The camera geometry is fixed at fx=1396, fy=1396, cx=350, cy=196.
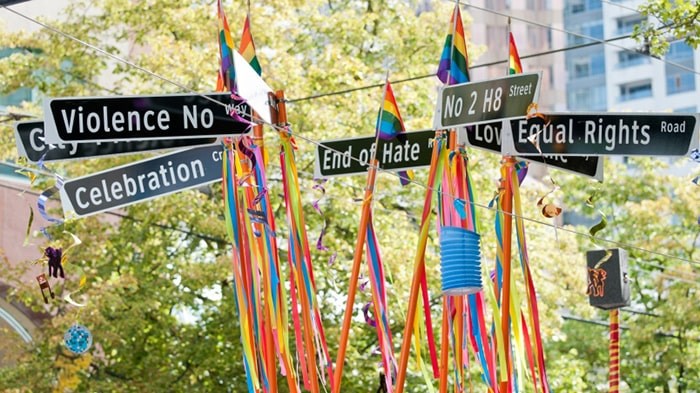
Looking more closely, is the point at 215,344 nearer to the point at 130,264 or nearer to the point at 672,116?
the point at 130,264

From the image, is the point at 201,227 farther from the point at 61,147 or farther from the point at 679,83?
the point at 679,83

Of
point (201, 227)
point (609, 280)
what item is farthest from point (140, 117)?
point (201, 227)

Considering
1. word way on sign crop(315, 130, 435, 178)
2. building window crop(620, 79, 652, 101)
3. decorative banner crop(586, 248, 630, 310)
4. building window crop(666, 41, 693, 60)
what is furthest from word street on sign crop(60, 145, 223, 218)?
building window crop(620, 79, 652, 101)

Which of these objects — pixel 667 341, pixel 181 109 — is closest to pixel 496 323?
pixel 181 109

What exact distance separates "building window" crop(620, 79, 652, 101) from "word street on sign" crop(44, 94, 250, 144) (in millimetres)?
60128

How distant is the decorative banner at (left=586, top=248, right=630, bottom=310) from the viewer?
8.48 m

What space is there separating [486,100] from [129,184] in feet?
6.50

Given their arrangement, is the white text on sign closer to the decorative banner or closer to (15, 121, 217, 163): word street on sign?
(15, 121, 217, 163): word street on sign

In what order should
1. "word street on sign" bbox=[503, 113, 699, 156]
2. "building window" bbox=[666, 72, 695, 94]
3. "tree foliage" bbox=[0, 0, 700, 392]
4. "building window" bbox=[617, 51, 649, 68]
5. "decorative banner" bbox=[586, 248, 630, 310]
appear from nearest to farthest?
"word street on sign" bbox=[503, 113, 699, 156], "decorative banner" bbox=[586, 248, 630, 310], "tree foliage" bbox=[0, 0, 700, 392], "building window" bbox=[666, 72, 695, 94], "building window" bbox=[617, 51, 649, 68]

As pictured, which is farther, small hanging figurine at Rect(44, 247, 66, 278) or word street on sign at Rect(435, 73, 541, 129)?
small hanging figurine at Rect(44, 247, 66, 278)

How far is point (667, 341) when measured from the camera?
22.0 meters

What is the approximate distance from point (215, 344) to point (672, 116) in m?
10.5

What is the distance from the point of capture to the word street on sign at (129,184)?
742 cm

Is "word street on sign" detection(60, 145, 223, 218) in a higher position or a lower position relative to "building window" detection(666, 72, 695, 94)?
lower
